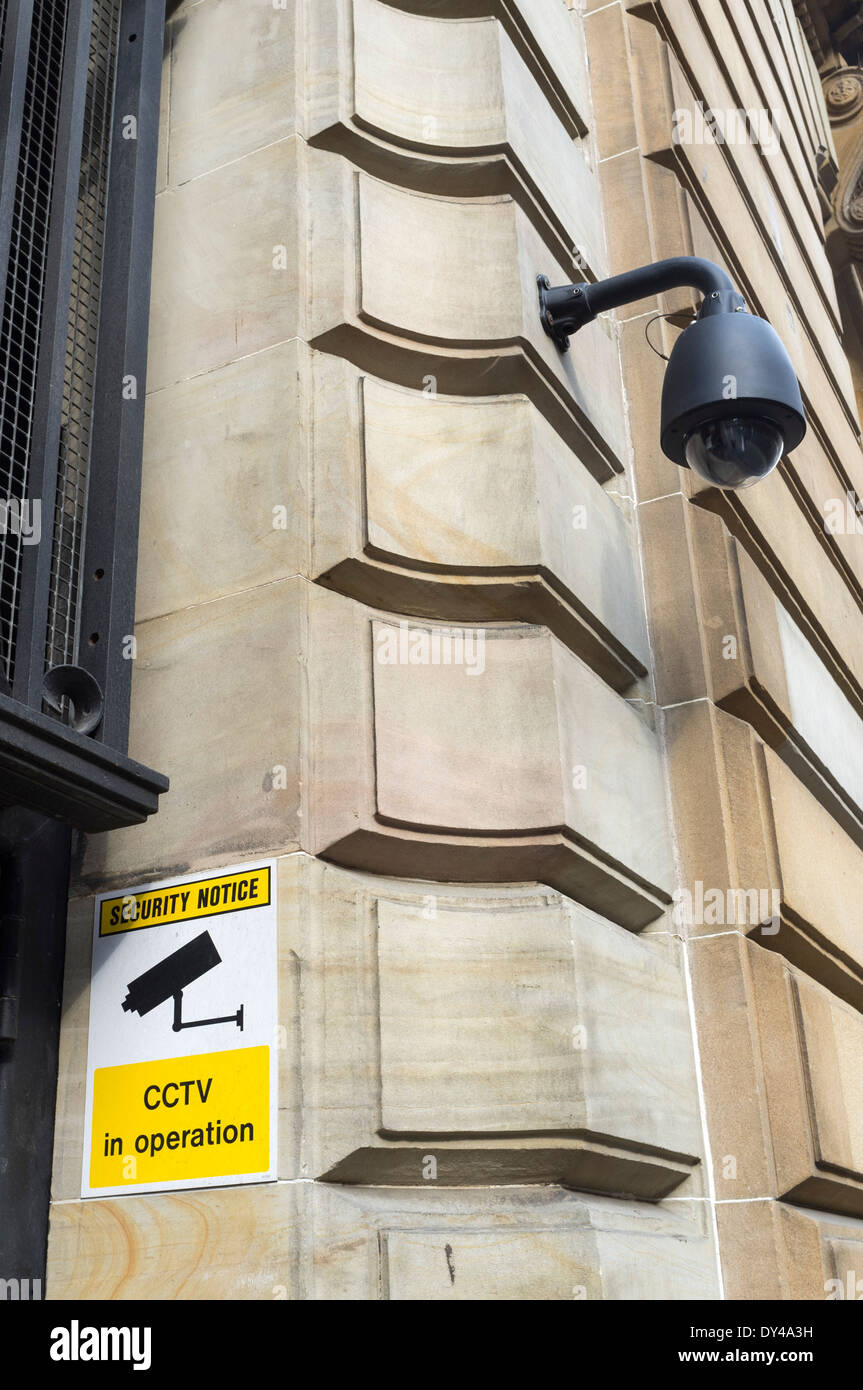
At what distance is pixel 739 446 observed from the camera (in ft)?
13.4

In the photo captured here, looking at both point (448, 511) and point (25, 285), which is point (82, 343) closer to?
point (25, 285)

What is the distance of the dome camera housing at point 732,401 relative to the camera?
404 cm

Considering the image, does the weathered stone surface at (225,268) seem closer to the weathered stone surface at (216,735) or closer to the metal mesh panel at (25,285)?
the metal mesh panel at (25,285)

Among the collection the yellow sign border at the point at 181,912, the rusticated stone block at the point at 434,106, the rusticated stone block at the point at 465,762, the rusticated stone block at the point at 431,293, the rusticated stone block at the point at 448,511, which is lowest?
the yellow sign border at the point at 181,912

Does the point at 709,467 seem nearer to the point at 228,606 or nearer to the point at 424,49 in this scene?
the point at 228,606

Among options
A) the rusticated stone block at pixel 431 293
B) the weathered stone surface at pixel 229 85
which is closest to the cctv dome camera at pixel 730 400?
the rusticated stone block at pixel 431 293

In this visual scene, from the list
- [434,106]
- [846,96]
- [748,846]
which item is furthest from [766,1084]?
[846,96]

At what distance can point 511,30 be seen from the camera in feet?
Result: 17.3

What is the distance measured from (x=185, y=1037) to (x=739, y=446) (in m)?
2.19

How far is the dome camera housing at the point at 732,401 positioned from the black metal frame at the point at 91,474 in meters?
1.53

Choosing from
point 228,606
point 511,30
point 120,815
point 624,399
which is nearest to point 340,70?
point 511,30

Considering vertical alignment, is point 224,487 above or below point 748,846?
above

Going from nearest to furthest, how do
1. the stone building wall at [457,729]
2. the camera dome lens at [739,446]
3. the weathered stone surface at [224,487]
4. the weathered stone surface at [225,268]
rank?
the stone building wall at [457,729] < the weathered stone surface at [224,487] < the camera dome lens at [739,446] < the weathered stone surface at [225,268]

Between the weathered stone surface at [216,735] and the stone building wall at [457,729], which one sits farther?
the weathered stone surface at [216,735]
